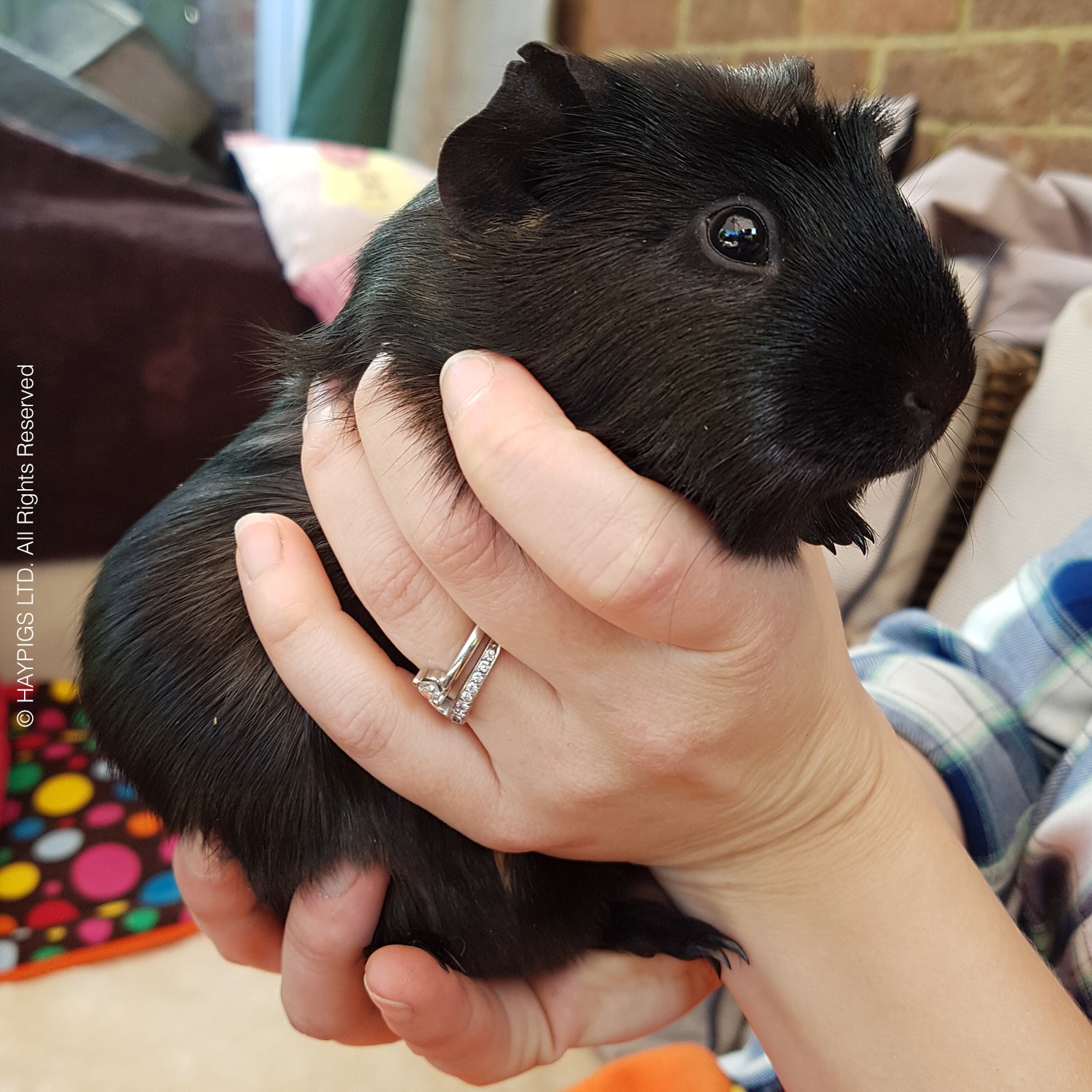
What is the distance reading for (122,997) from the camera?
116 centimetres

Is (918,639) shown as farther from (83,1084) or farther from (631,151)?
(83,1084)

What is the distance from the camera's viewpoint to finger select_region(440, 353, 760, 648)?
22.0 inches

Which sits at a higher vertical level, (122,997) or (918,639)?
(918,639)

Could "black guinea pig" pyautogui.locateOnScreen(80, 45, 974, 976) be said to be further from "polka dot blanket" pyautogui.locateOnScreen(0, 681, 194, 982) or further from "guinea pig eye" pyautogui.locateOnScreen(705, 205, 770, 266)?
"polka dot blanket" pyautogui.locateOnScreen(0, 681, 194, 982)

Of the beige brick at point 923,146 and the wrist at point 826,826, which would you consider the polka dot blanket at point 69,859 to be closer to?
the wrist at point 826,826

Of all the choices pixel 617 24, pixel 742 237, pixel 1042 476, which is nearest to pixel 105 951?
pixel 742 237

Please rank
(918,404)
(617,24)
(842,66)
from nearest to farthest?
(918,404) → (842,66) → (617,24)

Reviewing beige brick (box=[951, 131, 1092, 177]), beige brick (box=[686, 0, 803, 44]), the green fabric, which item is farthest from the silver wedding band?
the green fabric

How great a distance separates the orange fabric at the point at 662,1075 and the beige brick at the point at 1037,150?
5.67 ft

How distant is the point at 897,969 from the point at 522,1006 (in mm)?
358

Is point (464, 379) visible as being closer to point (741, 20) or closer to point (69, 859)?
point (69, 859)

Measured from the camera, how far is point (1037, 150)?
1937mm

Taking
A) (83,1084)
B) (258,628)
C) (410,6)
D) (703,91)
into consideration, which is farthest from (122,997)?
(410,6)

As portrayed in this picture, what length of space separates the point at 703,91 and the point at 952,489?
98 centimetres
